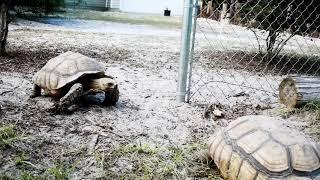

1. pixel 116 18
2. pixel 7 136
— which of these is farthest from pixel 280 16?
pixel 116 18

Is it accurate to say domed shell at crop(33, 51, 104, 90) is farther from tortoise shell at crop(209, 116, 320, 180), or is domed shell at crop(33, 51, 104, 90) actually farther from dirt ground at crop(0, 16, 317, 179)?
tortoise shell at crop(209, 116, 320, 180)

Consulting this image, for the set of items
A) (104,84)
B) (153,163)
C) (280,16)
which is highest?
(280,16)

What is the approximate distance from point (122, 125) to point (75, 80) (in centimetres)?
65

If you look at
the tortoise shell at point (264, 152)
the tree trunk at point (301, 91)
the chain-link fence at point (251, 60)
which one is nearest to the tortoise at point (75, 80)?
the chain-link fence at point (251, 60)

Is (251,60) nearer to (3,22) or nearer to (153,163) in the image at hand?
(3,22)

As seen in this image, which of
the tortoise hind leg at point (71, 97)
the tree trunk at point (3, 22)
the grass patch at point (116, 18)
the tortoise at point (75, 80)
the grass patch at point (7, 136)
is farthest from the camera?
the grass patch at point (116, 18)

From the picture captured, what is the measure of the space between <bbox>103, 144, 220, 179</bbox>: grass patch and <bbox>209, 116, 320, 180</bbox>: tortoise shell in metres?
0.19

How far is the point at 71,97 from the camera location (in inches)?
143

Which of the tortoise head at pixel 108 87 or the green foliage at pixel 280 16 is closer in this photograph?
the tortoise head at pixel 108 87

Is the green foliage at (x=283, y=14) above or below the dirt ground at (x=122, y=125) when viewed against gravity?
above

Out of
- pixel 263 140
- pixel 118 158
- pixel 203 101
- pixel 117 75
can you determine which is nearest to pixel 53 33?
pixel 117 75

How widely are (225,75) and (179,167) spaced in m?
3.08

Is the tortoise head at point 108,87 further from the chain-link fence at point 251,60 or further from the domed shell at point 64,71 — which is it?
the chain-link fence at point 251,60

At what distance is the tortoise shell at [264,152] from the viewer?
2.33m
